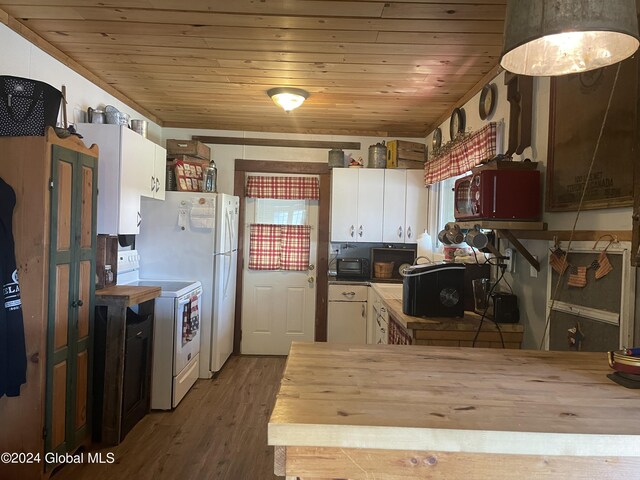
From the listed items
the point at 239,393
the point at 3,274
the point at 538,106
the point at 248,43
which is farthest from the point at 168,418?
the point at 538,106

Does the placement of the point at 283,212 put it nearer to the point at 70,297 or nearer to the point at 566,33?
the point at 70,297

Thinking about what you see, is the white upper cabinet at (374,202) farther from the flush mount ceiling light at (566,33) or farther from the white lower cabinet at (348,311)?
the flush mount ceiling light at (566,33)

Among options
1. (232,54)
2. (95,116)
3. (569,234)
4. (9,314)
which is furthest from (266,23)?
(9,314)

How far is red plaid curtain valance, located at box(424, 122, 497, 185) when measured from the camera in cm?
261

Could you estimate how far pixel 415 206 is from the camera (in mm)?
4352

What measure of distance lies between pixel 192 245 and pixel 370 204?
5.62 ft

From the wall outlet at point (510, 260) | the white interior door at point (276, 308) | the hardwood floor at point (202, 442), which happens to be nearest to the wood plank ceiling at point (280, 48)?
the wall outlet at point (510, 260)

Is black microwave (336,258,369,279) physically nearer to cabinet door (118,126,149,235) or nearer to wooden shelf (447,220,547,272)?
cabinet door (118,126,149,235)

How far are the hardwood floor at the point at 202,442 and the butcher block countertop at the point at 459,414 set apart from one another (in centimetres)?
169

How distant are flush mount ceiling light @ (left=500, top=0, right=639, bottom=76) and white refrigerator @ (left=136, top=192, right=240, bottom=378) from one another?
3006 millimetres

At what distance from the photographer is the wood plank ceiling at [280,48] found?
207 centimetres

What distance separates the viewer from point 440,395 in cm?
100

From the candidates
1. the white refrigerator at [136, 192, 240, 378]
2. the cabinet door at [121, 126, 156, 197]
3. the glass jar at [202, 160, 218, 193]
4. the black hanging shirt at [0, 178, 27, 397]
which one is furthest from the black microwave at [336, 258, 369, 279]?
the black hanging shirt at [0, 178, 27, 397]

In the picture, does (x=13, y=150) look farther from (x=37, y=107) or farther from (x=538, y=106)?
(x=538, y=106)
